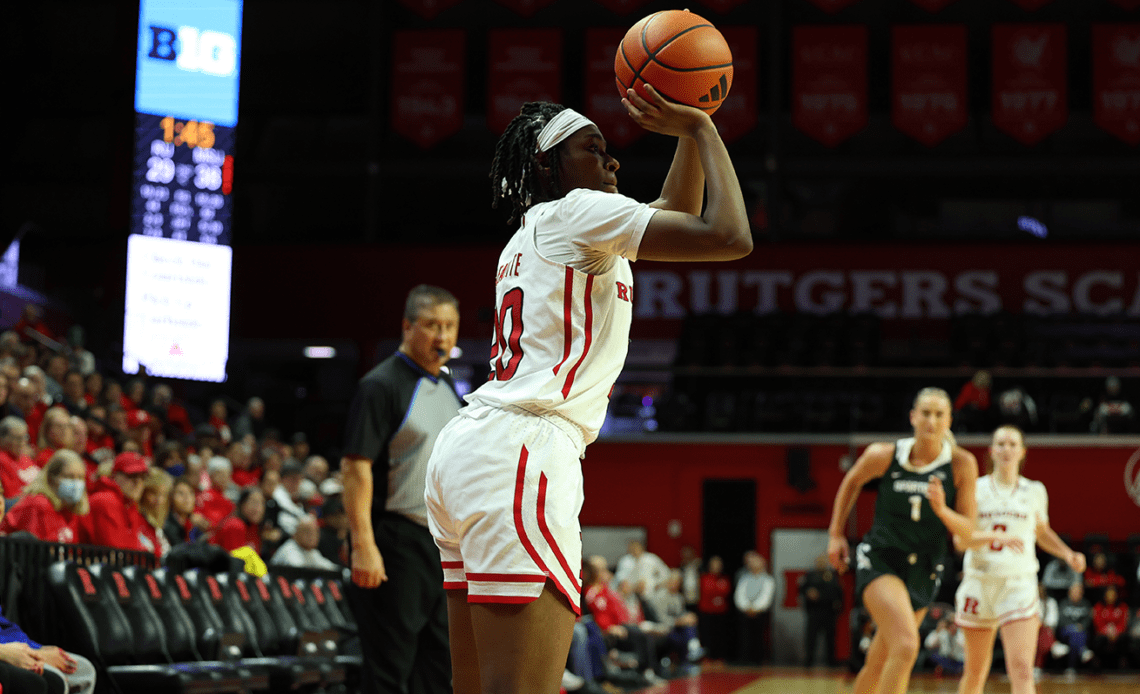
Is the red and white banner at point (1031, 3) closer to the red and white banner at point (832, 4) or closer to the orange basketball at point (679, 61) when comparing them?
the red and white banner at point (832, 4)

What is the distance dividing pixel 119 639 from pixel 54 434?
3.78 metres

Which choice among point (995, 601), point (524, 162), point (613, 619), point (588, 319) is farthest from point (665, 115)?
point (613, 619)

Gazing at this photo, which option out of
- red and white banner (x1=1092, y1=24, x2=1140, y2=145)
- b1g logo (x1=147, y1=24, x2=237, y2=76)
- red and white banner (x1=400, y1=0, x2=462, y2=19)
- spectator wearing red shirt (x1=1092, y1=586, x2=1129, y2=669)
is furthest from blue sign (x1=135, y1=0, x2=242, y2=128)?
spectator wearing red shirt (x1=1092, y1=586, x2=1129, y2=669)

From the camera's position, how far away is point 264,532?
441 inches

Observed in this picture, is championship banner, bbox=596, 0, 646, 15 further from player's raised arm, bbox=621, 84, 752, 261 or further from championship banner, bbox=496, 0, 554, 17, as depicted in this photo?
player's raised arm, bbox=621, 84, 752, 261

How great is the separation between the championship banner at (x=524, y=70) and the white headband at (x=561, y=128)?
18.3m

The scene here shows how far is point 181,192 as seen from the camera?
18969 millimetres

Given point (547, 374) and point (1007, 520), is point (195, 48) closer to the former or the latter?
point (1007, 520)

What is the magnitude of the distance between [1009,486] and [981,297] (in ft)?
44.3

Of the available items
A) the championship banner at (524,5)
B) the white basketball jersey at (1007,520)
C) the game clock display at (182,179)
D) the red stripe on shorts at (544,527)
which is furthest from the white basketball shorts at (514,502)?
the championship banner at (524,5)

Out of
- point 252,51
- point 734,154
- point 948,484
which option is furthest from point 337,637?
point 252,51

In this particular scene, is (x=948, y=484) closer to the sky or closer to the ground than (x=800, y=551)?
closer to the sky

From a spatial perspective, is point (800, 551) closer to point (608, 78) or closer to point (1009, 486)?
point (608, 78)

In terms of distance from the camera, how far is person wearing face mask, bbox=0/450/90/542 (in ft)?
23.7
